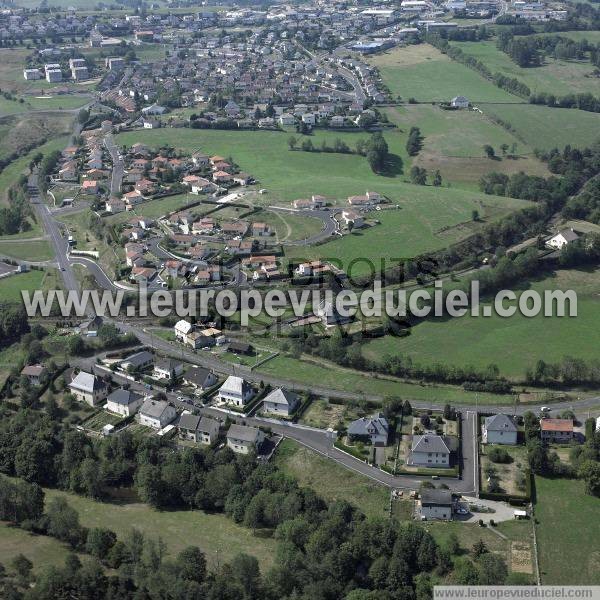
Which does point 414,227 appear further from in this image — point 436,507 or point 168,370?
point 436,507

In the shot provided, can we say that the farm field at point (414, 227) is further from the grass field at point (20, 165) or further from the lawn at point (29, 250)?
the grass field at point (20, 165)

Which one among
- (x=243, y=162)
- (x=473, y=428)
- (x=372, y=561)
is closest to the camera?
(x=372, y=561)

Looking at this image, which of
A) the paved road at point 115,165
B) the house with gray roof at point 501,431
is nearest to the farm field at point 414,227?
the house with gray roof at point 501,431

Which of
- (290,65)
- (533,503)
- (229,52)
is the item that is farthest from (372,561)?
(229,52)

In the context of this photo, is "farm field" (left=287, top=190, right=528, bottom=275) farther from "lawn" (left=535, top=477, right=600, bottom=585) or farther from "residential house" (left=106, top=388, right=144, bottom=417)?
"lawn" (left=535, top=477, right=600, bottom=585)

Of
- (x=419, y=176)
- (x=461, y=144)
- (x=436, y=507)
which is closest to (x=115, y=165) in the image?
(x=419, y=176)

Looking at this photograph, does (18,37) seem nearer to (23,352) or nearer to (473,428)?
(23,352)
